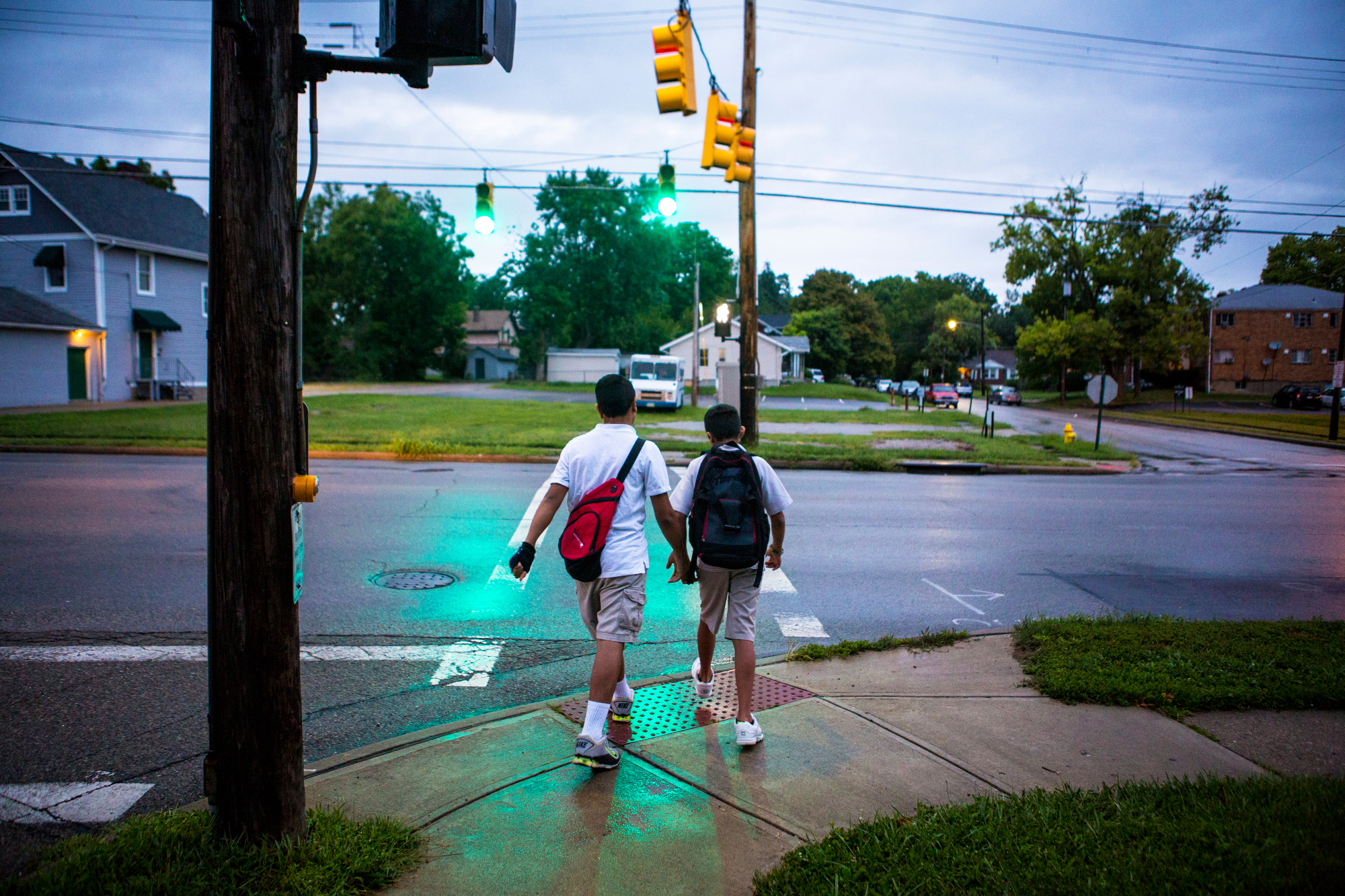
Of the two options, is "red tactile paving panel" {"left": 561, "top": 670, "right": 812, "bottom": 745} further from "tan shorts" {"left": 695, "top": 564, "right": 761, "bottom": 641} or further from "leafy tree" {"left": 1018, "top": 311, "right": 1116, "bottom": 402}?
"leafy tree" {"left": 1018, "top": 311, "right": 1116, "bottom": 402}

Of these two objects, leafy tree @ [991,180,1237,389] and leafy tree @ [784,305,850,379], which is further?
leafy tree @ [784,305,850,379]

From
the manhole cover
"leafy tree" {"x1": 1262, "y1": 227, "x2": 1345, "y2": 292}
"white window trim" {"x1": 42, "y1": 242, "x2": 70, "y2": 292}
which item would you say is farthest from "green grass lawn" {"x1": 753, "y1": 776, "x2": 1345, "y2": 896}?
"white window trim" {"x1": 42, "y1": 242, "x2": 70, "y2": 292}

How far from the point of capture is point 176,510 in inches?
389

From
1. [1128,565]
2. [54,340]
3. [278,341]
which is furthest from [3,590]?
[54,340]

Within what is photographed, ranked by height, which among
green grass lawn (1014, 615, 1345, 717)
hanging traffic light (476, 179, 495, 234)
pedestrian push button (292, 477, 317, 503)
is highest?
hanging traffic light (476, 179, 495, 234)

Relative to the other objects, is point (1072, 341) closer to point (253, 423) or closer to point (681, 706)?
point (681, 706)

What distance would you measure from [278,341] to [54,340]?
3330 centimetres

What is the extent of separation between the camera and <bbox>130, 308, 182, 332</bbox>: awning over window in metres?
32.0

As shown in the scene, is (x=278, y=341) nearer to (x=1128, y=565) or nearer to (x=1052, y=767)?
(x=1052, y=767)

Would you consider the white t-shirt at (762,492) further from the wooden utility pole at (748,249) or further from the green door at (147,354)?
the green door at (147,354)

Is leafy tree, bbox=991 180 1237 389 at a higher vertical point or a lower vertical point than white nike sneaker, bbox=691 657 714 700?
higher

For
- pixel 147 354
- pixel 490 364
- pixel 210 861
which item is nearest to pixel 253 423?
pixel 210 861

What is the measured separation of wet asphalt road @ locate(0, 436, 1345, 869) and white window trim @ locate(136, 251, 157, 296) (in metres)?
22.4

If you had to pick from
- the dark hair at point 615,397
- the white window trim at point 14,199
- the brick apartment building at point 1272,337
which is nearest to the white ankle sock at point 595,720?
the dark hair at point 615,397
